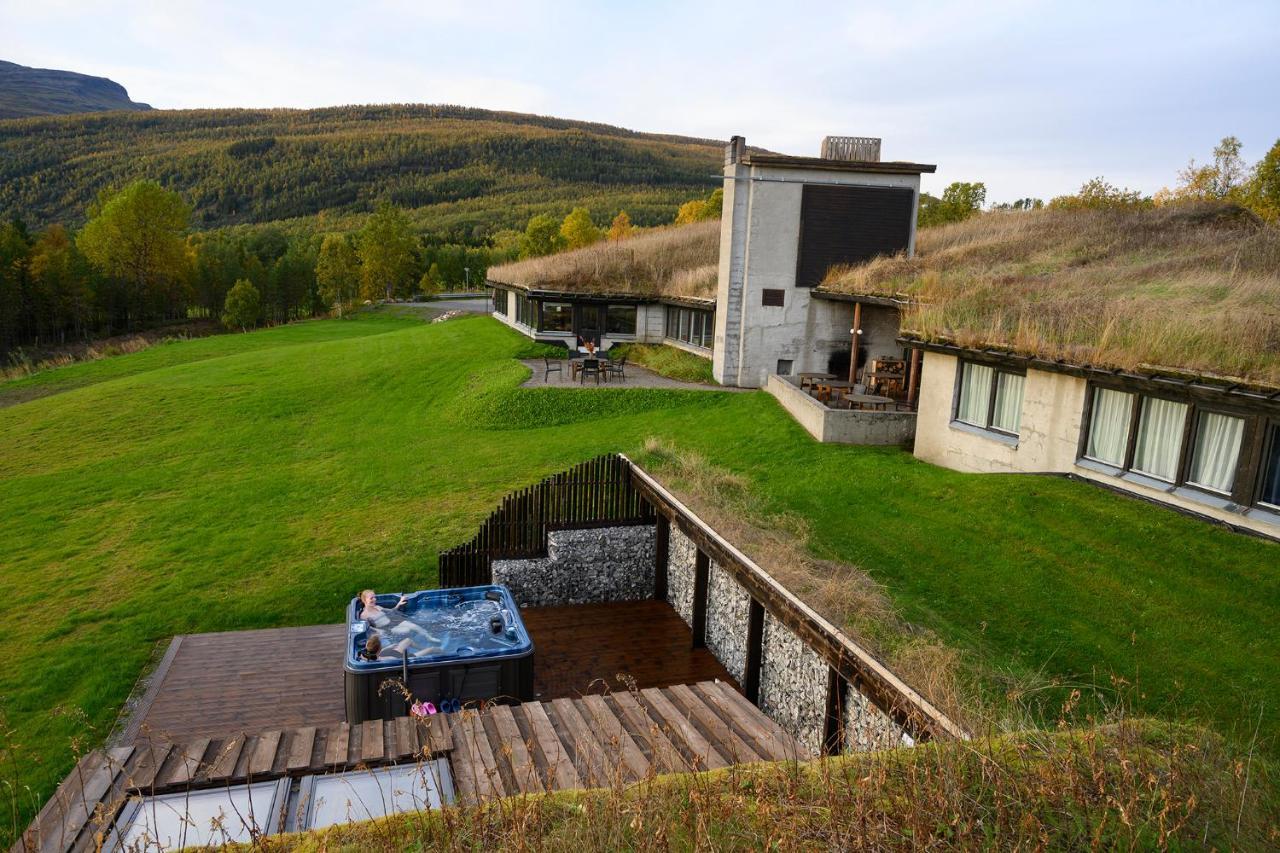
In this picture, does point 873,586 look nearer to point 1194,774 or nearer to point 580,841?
→ point 1194,774

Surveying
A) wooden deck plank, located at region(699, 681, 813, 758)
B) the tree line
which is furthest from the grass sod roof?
the tree line

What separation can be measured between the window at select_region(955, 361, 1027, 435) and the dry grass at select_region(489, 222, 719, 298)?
15117 mm

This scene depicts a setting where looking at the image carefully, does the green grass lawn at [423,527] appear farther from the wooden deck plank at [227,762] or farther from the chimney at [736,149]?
the chimney at [736,149]

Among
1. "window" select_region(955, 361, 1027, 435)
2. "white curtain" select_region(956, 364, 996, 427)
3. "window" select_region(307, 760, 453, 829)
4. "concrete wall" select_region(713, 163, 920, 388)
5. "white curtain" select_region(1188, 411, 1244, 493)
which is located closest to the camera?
"window" select_region(307, 760, 453, 829)

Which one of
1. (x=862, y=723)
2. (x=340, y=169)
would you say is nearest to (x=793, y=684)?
(x=862, y=723)

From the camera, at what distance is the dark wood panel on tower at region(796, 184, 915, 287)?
26.2 metres

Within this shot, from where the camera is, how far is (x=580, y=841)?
13.2 feet

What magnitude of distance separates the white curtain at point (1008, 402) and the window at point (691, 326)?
13.2 m

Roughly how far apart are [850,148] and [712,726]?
24.4 meters

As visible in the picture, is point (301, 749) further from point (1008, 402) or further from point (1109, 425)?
point (1008, 402)

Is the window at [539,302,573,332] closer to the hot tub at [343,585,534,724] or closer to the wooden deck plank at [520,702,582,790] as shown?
the hot tub at [343,585,534,724]

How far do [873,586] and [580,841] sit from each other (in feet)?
24.2

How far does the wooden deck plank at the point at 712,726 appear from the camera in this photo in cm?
622

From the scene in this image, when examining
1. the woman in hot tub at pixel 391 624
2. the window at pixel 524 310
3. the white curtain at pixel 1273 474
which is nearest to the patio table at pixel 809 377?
the white curtain at pixel 1273 474
